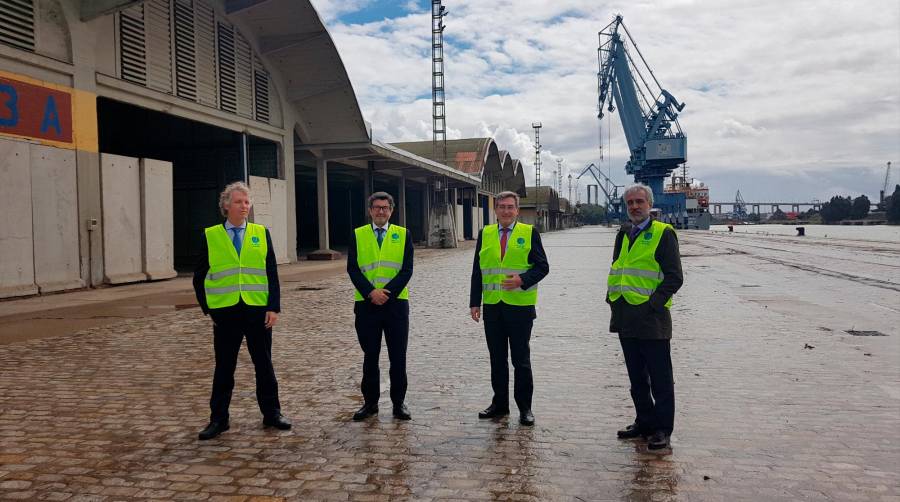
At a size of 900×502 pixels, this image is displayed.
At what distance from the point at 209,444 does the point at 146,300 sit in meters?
8.91

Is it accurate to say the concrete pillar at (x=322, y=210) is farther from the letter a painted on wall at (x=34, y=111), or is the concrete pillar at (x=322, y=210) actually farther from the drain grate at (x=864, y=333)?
the drain grate at (x=864, y=333)

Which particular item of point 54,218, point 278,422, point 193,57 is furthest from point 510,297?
point 193,57

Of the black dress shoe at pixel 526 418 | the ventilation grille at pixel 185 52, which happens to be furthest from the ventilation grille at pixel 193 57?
the black dress shoe at pixel 526 418

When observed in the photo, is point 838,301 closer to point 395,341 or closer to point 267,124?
point 395,341

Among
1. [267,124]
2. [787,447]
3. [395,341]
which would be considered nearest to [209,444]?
[395,341]

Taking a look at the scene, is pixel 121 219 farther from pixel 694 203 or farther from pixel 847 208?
pixel 847 208

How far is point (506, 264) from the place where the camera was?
15.5 feet

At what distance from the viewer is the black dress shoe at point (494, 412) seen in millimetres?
4746

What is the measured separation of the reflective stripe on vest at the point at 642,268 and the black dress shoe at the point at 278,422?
7.77ft

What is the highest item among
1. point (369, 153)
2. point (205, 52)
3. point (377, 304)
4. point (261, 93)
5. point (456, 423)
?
point (205, 52)

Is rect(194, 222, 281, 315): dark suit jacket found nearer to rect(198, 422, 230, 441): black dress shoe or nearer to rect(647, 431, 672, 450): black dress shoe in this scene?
rect(198, 422, 230, 441): black dress shoe

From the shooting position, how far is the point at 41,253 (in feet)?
40.7

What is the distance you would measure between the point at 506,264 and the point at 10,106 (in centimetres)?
1091

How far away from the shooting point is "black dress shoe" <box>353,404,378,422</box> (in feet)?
15.6
